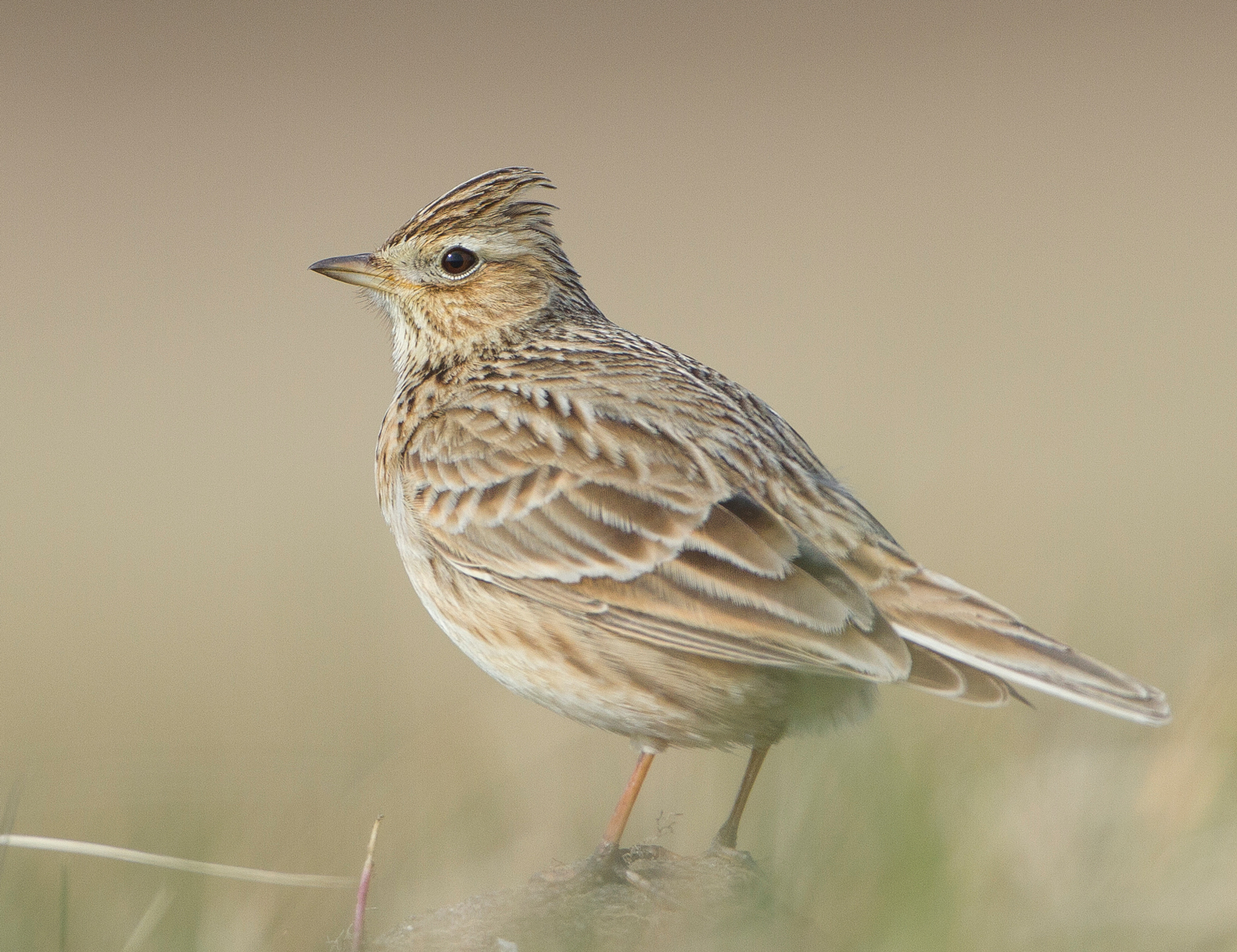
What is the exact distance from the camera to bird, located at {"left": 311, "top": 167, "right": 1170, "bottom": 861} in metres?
4.30

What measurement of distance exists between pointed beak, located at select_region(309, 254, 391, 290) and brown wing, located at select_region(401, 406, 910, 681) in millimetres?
824

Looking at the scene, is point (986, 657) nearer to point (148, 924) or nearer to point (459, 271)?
point (148, 924)

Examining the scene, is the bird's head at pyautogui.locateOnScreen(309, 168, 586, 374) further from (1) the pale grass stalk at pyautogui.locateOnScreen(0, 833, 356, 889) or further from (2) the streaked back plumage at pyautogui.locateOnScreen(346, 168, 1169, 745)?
(1) the pale grass stalk at pyautogui.locateOnScreen(0, 833, 356, 889)

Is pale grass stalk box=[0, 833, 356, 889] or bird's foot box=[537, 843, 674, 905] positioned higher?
bird's foot box=[537, 843, 674, 905]

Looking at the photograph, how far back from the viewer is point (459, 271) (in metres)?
6.20

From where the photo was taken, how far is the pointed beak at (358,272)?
20.3 ft

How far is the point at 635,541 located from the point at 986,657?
1101 mm

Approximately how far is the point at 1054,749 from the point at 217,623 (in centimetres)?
607

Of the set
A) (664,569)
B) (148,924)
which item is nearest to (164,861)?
(148,924)

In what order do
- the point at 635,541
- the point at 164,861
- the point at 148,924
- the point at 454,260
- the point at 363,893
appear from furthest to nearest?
the point at 454,260, the point at 635,541, the point at 164,861, the point at 148,924, the point at 363,893

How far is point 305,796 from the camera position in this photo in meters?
5.90

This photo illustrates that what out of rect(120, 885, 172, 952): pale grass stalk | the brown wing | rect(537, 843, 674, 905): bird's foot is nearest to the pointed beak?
the brown wing

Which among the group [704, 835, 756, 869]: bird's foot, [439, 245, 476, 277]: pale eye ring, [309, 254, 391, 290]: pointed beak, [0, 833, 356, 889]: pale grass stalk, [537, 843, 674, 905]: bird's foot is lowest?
[0, 833, 356, 889]: pale grass stalk

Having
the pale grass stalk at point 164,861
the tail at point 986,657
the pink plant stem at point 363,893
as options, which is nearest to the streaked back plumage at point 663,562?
the tail at point 986,657
